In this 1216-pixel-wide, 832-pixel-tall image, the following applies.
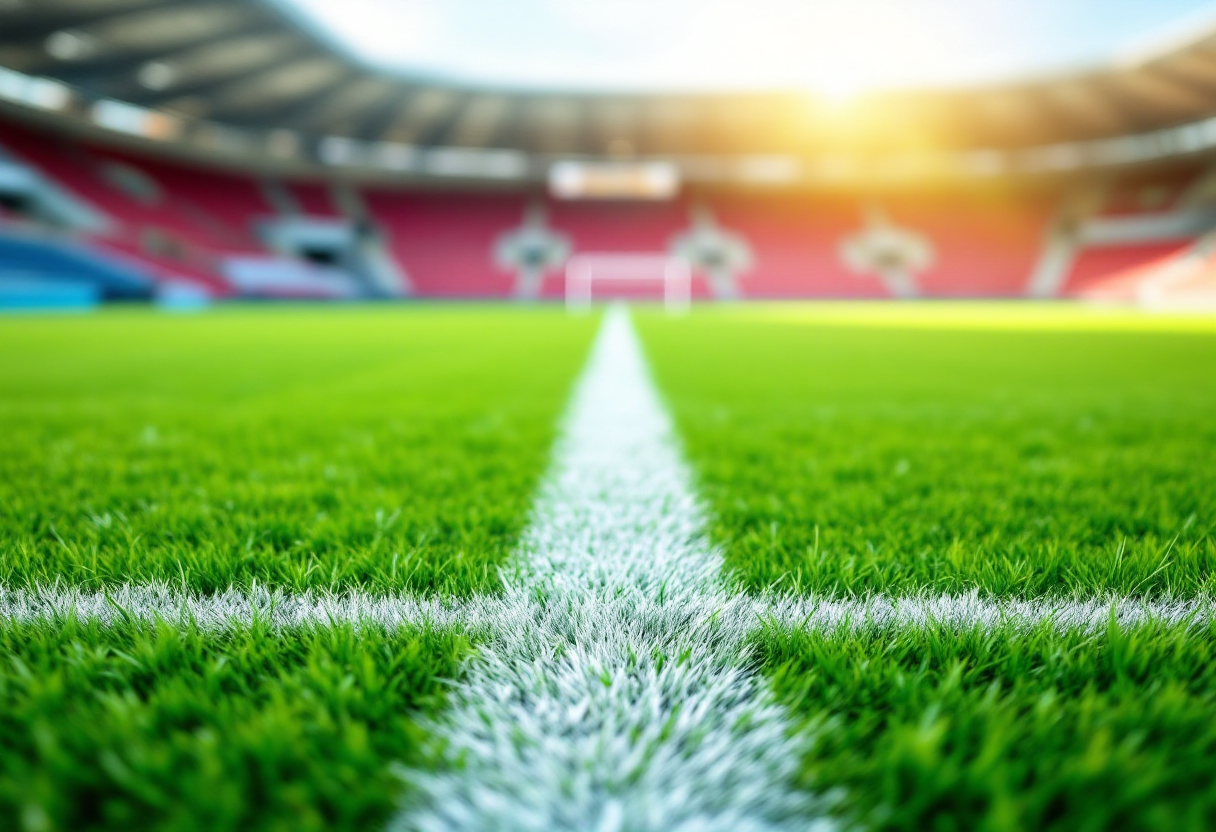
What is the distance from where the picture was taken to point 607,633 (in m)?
0.77

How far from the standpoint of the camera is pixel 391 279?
28.7 m

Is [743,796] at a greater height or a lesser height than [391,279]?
lesser

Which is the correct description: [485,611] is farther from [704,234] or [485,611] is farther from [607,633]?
[704,234]

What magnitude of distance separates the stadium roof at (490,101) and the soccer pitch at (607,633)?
18815mm

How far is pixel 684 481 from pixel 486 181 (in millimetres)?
30992

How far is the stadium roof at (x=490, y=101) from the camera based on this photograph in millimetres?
16328

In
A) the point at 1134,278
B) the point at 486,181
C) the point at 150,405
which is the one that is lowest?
the point at 150,405

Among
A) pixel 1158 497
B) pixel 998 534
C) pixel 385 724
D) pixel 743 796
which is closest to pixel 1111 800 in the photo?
pixel 743 796

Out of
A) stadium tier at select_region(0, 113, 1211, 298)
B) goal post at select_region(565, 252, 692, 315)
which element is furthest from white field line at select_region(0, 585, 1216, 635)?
stadium tier at select_region(0, 113, 1211, 298)

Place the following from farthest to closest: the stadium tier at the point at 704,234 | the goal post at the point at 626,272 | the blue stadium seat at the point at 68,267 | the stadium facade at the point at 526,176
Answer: the goal post at the point at 626,272 → the stadium tier at the point at 704,234 → the stadium facade at the point at 526,176 → the blue stadium seat at the point at 68,267

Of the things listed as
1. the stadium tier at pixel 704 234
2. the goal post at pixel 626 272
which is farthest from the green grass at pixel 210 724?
the stadium tier at pixel 704 234

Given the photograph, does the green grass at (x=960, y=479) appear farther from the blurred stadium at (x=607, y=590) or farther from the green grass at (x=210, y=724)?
the green grass at (x=210, y=724)

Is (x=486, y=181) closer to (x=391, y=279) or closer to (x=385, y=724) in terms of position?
(x=391, y=279)

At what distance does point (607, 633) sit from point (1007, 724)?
402 millimetres
